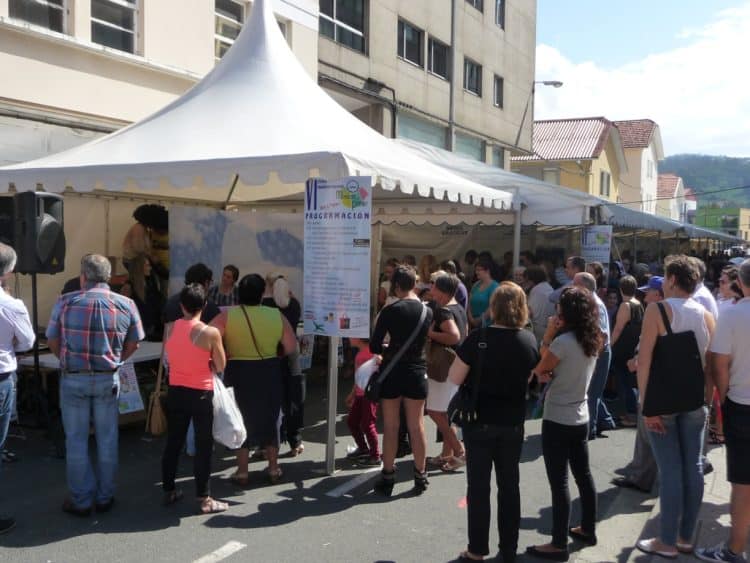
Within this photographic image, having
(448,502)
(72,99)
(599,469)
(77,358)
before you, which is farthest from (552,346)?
(72,99)

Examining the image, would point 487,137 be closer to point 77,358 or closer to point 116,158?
point 116,158

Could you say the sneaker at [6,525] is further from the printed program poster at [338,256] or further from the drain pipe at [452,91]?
the drain pipe at [452,91]

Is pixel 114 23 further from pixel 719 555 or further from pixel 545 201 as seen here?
pixel 719 555

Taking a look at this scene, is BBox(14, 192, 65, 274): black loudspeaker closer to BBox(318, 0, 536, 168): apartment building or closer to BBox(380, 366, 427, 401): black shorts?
BBox(380, 366, 427, 401): black shorts

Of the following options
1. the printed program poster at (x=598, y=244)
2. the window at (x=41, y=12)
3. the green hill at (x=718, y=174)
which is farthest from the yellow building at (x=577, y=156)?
the green hill at (x=718, y=174)

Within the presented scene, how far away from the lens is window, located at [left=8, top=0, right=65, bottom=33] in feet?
29.8

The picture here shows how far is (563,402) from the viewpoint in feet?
12.8

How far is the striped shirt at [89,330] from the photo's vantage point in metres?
4.40

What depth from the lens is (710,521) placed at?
181 inches

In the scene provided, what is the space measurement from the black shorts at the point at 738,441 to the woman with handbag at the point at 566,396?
762 millimetres

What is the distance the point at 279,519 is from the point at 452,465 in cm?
167

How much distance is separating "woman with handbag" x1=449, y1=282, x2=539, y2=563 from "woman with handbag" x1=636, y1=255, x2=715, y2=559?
684mm

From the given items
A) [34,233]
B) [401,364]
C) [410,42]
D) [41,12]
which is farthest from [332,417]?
[410,42]

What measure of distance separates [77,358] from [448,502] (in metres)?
2.75
